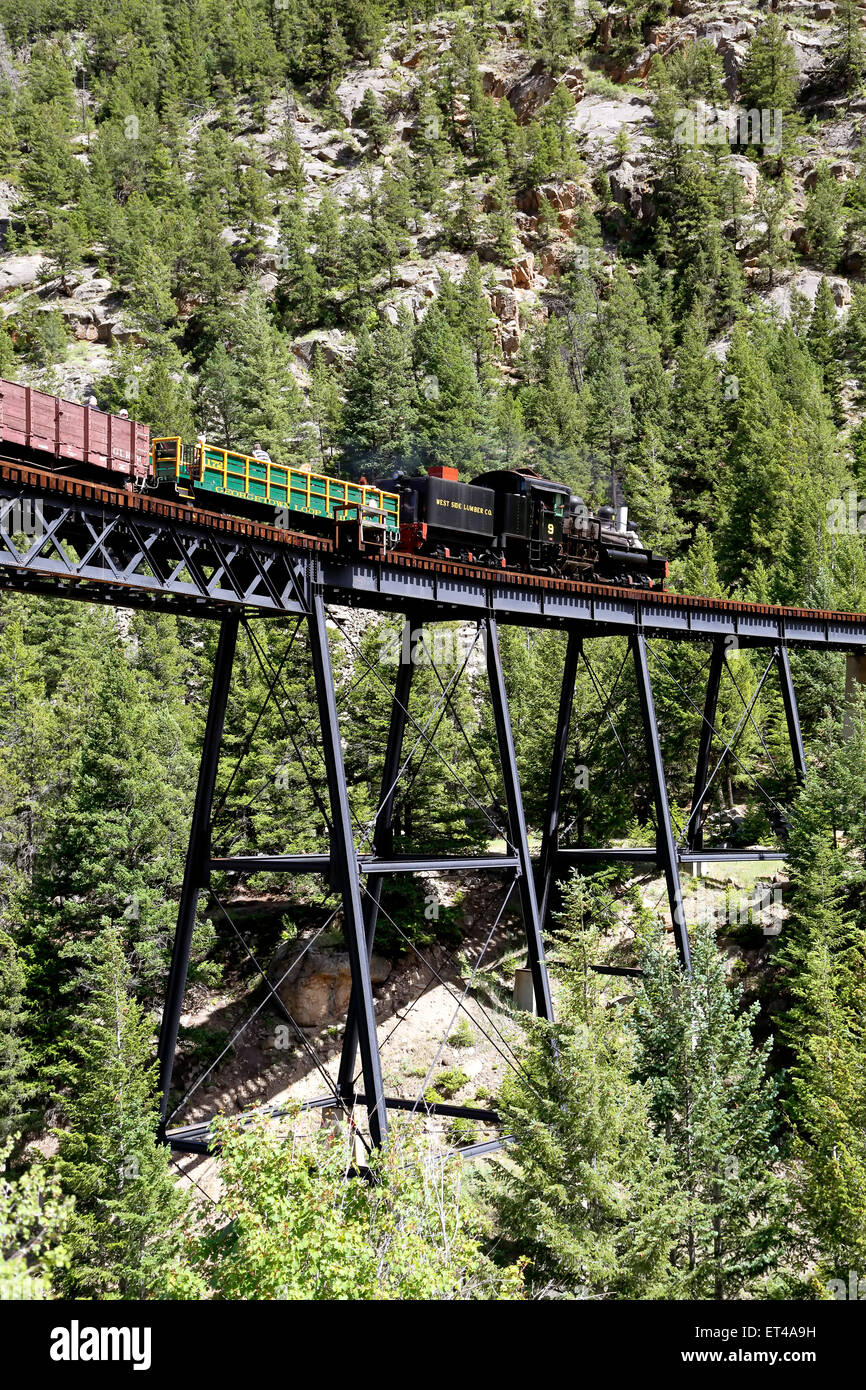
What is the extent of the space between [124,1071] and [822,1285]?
13.9m

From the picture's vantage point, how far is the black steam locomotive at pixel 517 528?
22875mm

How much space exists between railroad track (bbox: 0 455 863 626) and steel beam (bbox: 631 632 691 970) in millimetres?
1924

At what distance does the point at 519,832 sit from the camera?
2095 centimetres

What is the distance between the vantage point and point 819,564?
44.8 m

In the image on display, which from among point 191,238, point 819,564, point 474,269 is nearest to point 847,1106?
point 819,564

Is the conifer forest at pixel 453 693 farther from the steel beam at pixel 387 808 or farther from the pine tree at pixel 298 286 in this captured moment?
the steel beam at pixel 387 808

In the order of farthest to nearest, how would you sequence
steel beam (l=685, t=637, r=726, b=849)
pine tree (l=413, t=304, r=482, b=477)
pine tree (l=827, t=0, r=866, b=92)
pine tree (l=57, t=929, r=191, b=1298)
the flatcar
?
pine tree (l=827, t=0, r=866, b=92) < pine tree (l=413, t=304, r=482, b=477) < steel beam (l=685, t=637, r=726, b=849) < pine tree (l=57, t=929, r=191, b=1298) < the flatcar

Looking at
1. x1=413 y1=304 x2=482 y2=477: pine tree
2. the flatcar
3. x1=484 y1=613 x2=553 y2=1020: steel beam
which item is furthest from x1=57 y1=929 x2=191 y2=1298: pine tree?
x1=413 y1=304 x2=482 y2=477: pine tree

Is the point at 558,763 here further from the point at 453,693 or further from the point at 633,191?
the point at 633,191

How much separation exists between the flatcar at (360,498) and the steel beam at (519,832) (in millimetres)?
3114

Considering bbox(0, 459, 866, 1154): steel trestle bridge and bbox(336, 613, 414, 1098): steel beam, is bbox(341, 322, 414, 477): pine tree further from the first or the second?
bbox(336, 613, 414, 1098): steel beam

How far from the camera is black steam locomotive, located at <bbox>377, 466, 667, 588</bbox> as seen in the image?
22.9 metres

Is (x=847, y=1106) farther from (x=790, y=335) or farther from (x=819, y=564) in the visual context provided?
(x=790, y=335)

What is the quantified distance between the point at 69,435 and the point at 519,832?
11.2m
